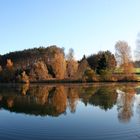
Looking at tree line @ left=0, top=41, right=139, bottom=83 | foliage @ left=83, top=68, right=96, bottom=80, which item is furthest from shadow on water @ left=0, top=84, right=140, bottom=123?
tree line @ left=0, top=41, right=139, bottom=83

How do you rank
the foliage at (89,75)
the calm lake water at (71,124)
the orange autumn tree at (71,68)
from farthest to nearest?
the orange autumn tree at (71,68), the foliage at (89,75), the calm lake water at (71,124)

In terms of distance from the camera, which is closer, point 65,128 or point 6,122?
point 65,128

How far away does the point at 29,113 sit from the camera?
23438 mm

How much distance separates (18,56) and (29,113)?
92.0m

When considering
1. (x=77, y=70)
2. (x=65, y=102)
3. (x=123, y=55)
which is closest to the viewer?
(x=65, y=102)

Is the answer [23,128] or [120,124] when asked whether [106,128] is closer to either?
[120,124]

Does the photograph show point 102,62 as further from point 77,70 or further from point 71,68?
point 71,68

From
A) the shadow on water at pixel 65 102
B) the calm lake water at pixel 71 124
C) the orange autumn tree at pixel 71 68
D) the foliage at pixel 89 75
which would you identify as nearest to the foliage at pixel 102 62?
the orange autumn tree at pixel 71 68

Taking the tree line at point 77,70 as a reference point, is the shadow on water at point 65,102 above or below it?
below

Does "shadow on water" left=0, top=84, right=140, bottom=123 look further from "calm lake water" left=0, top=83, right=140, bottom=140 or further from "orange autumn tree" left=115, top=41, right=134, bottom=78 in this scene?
"orange autumn tree" left=115, top=41, right=134, bottom=78

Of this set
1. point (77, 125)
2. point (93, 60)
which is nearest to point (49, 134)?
point (77, 125)

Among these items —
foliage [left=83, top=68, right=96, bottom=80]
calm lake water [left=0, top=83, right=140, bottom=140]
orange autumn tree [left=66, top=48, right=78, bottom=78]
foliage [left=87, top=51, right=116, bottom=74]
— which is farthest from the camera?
foliage [left=87, top=51, right=116, bottom=74]

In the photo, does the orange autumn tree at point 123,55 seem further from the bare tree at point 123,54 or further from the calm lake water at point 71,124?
the calm lake water at point 71,124

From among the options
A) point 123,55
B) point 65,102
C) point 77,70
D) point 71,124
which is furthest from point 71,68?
point 71,124
